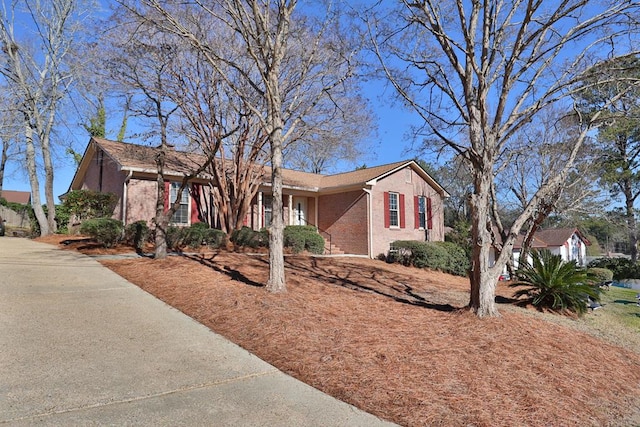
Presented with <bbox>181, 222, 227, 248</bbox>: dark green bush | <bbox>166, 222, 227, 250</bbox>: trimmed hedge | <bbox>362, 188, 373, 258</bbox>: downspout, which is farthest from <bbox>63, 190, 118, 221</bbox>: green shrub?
<bbox>362, 188, 373, 258</bbox>: downspout

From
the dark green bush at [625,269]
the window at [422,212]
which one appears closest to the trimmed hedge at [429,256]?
the window at [422,212]

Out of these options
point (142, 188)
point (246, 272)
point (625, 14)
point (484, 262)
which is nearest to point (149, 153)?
point (142, 188)

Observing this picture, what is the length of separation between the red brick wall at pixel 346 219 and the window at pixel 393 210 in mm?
1725

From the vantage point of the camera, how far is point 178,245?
13898 millimetres

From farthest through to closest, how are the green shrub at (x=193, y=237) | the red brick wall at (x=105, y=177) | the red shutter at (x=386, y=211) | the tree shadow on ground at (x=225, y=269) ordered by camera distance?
the red shutter at (x=386, y=211), the red brick wall at (x=105, y=177), the green shrub at (x=193, y=237), the tree shadow on ground at (x=225, y=269)

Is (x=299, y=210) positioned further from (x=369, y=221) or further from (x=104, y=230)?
(x=104, y=230)

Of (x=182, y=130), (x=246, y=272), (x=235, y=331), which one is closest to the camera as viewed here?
(x=235, y=331)

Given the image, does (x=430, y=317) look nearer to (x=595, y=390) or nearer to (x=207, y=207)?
(x=595, y=390)

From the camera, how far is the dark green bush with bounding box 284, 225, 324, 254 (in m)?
15.7

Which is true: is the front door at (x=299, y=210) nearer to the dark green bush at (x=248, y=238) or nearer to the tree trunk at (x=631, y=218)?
the dark green bush at (x=248, y=238)

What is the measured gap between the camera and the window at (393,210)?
62.8 feet

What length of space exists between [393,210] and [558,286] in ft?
38.9

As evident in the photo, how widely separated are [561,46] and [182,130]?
40.7ft

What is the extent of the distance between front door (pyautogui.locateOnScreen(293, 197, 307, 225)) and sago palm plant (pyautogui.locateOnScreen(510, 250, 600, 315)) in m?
13.2
